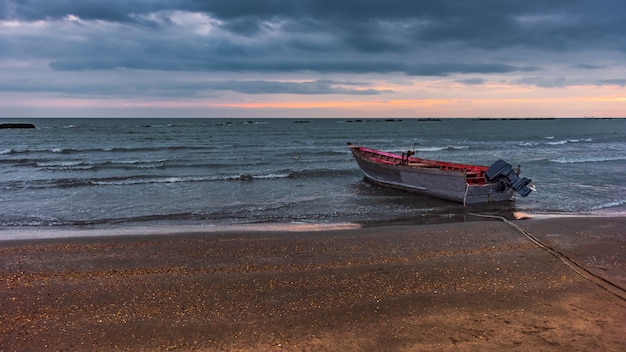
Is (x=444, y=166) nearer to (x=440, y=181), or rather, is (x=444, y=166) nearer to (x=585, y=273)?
(x=440, y=181)

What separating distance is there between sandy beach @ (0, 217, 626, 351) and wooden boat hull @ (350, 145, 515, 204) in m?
5.65

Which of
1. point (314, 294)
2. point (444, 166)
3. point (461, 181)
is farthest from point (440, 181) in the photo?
point (314, 294)

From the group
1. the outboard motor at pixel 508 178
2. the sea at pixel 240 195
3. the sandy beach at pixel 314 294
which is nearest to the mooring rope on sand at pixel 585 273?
the sandy beach at pixel 314 294

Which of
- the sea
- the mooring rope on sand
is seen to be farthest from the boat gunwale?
the mooring rope on sand

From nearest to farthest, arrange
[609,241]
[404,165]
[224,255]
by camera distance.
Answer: [224,255], [609,241], [404,165]

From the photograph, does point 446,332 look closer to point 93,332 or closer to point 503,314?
point 503,314

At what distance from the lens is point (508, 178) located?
1594 centimetres

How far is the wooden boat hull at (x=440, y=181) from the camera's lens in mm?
16062

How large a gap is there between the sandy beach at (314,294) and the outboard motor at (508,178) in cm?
507

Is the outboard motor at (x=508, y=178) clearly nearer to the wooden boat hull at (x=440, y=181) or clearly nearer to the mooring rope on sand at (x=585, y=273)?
the wooden boat hull at (x=440, y=181)

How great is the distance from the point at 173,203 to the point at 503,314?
43.1 feet

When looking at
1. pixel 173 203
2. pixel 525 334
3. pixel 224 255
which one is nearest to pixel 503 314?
pixel 525 334

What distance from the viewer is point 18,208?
591 inches

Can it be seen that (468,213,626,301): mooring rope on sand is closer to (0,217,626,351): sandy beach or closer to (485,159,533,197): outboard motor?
(0,217,626,351): sandy beach
